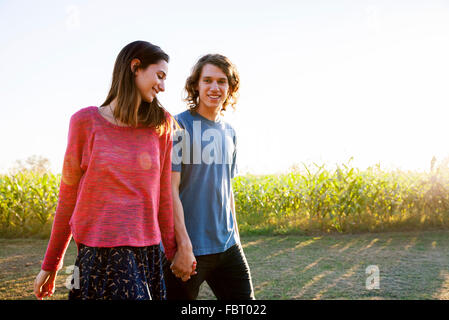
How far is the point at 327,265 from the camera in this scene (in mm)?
5816

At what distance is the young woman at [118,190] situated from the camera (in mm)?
1442

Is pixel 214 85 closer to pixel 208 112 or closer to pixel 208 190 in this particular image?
pixel 208 112

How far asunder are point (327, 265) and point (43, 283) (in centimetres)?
498

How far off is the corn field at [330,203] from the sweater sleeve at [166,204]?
717 centimetres

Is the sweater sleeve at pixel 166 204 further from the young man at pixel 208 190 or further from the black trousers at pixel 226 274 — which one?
the black trousers at pixel 226 274

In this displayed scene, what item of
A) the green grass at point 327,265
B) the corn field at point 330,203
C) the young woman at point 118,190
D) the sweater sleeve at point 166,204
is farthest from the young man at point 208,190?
the corn field at point 330,203

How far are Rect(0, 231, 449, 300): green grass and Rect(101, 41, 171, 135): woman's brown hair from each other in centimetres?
332

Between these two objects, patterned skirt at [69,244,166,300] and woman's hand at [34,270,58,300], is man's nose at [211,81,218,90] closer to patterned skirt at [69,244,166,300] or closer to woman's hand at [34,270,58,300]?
patterned skirt at [69,244,166,300]

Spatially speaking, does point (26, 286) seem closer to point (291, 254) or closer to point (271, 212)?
point (291, 254)

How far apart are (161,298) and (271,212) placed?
8.28 metres

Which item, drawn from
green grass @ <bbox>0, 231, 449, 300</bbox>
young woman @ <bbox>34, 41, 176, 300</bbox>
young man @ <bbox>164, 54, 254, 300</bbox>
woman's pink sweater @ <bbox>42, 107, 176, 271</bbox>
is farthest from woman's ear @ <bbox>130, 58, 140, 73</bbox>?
green grass @ <bbox>0, 231, 449, 300</bbox>

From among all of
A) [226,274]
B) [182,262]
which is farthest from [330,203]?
[182,262]

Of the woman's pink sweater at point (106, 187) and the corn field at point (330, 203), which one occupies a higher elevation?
the woman's pink sweater at point (106, 187)

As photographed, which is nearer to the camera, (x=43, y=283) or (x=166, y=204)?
(x=43, y=283)
